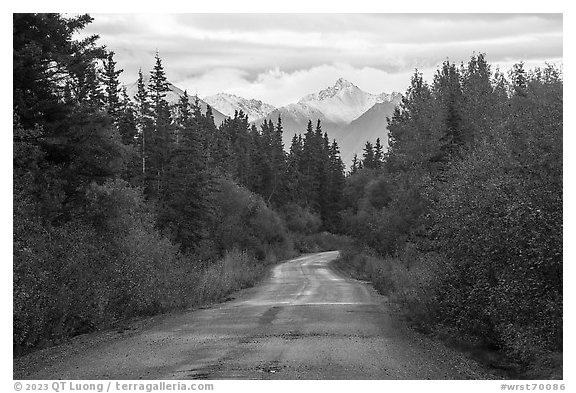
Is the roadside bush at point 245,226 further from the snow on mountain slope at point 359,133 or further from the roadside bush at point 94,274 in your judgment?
the snow on mountain slope at point 359,133

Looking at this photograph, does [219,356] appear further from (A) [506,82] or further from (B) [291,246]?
(B) [291,246]

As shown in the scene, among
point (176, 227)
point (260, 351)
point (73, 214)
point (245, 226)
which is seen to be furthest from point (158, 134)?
point (260, 351)

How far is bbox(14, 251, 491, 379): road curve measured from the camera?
433 inches

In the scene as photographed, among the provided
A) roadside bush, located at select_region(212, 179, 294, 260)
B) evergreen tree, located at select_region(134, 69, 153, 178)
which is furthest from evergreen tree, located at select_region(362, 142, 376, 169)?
evergreen tree, located at select_region(134, 69, 153, 178)

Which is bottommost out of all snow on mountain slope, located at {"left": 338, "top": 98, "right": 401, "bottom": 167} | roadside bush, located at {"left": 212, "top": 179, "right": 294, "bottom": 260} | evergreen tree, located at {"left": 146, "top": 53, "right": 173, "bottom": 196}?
roadside bush, located at {"left": 212, "top": 179, "right": 294, "bottom": 260}

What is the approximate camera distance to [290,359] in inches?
484

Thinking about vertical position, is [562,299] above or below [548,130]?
below

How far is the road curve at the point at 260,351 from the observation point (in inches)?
433

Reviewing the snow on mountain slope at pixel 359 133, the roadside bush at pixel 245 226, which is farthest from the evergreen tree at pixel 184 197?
the snow on mountain slope at pixel 359 133

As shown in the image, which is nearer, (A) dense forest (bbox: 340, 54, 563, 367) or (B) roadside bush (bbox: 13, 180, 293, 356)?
(A) dense forest (bbox: 340, 54, 563, 367)

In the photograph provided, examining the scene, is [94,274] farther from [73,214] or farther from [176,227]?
[176,227]

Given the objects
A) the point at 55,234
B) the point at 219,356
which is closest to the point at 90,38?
the point at 55,234

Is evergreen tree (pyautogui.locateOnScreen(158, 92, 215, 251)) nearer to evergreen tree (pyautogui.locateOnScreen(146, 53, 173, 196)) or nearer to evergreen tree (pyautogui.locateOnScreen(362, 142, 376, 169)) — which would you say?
evergreen tree (pyautogui.locateOnScreen(146, 53, 173, 196))

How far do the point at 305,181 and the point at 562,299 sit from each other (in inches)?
3877
